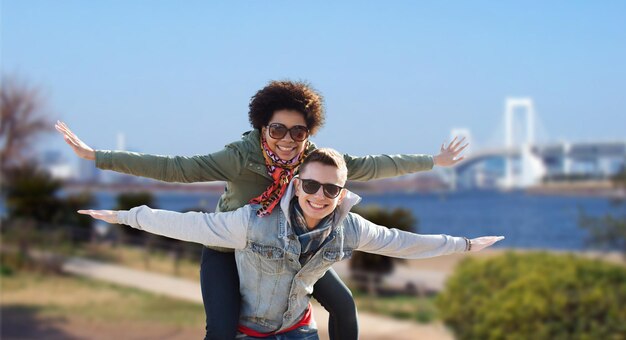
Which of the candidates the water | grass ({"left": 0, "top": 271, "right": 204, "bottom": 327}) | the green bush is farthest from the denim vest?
the water

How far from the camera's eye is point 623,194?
1800cm

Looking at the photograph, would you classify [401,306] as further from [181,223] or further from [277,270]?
[181,223]

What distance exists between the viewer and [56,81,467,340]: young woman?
87.0 inches

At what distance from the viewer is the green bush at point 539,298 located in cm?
856

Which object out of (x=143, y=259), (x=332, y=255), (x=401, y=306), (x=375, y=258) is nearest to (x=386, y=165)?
(x=332, y=255)

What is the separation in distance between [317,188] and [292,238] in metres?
0.16

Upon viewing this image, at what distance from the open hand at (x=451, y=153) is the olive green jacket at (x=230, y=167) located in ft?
0.64

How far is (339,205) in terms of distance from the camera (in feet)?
7.32

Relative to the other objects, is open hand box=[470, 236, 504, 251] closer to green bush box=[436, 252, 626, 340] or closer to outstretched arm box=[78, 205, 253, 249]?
outstretched arm box=[78, 205, 253, 249]

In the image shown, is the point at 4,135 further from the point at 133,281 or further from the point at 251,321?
the point at 251,321

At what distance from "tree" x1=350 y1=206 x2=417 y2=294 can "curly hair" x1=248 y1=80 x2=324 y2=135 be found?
503 inches

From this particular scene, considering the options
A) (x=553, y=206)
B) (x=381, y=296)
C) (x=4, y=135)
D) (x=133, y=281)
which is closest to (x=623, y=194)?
(x=381, y=296)

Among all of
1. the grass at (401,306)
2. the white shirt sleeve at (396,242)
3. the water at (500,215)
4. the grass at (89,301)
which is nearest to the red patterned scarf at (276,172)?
the white shirt sleeve at (396,242)

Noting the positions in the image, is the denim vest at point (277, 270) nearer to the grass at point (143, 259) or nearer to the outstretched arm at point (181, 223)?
the outstretched arm at point (181, 223)
